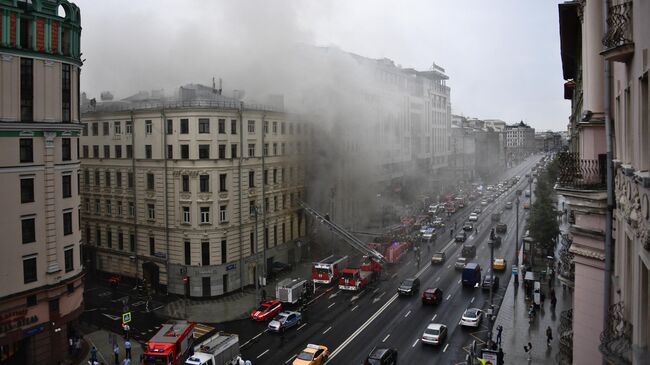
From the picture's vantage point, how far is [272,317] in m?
31.4

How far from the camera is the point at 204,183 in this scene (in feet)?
119

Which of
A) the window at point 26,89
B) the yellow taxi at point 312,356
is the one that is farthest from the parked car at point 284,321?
the window at point 26,89

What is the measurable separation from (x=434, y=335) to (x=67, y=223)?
62.4 ft

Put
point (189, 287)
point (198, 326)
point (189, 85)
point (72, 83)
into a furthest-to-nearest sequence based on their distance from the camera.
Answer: point (189, 85) < point (189, 287) < point (198, 326) < point (72, 83)

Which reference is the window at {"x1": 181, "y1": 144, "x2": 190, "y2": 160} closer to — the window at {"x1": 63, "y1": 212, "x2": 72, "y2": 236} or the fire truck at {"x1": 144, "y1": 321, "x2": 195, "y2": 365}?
the window at {"x1": 63, "y1": 212, "x2": 72, "y2": 236}

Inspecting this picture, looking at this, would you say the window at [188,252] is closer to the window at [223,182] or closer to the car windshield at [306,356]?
the window at [223,182]

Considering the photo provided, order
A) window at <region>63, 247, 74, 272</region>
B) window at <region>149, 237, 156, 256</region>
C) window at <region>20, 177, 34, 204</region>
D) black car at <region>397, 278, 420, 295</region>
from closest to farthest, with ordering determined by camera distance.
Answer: window at <region>20, 177, 34, 204</region>
window at <region>63, 247, 74, 272</region>
black car at <region>397, 278, 420, 295</region>
window at <region>149, 237, 156, 256</region>

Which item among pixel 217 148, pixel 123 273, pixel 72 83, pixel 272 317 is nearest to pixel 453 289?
pixel 272 317

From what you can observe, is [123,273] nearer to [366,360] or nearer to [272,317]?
[272,317]

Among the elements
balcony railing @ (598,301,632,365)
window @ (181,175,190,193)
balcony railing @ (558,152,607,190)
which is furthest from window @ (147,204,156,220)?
balcony railing @ (598,301,632,365)

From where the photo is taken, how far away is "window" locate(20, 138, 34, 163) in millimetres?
23305

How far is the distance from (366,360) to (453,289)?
16514 millimetres

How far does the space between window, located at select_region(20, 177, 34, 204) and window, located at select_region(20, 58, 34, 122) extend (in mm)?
2728

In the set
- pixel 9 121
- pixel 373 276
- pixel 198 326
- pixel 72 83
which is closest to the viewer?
pixel 9 121
